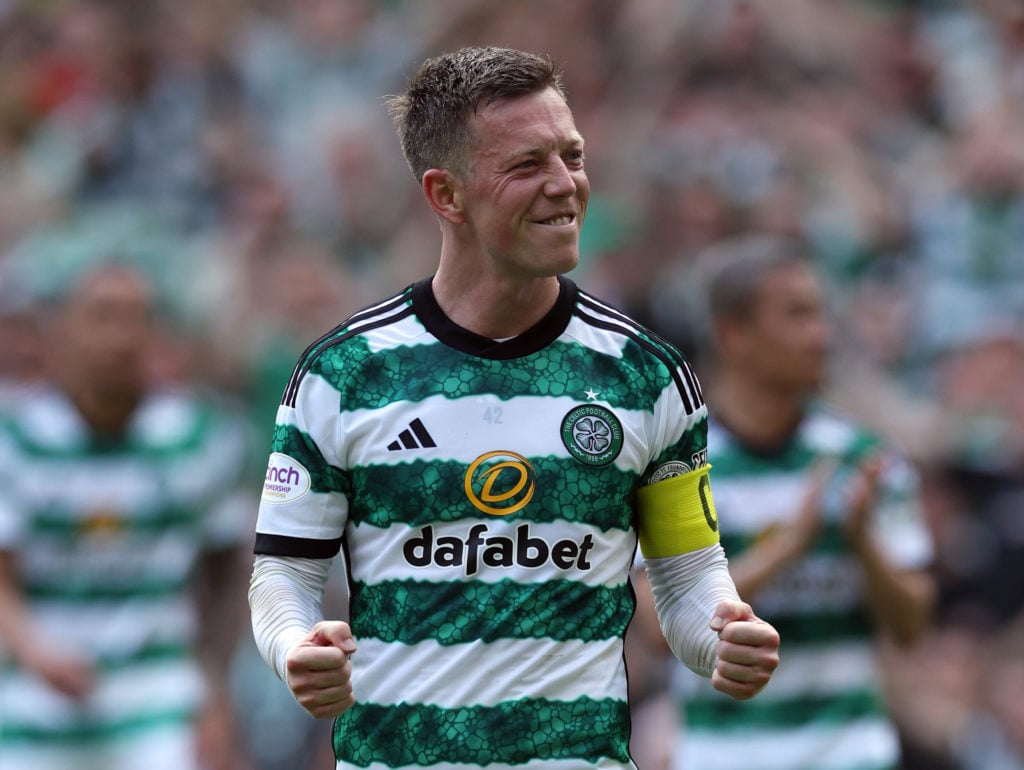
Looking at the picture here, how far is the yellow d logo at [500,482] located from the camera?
13.8 ft

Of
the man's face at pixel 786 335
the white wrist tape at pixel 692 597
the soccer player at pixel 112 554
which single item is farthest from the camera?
the soccer player at pixel 112 554

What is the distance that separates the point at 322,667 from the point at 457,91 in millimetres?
1455

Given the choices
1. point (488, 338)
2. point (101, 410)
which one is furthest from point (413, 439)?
point (101, 410)

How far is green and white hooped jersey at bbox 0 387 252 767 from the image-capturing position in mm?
7105

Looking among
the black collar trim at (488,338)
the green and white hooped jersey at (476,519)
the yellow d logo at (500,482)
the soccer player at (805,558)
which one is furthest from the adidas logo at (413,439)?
the soccer player at (805,558)

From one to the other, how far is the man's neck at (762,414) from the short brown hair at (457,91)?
2.54m

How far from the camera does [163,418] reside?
753 centimetres

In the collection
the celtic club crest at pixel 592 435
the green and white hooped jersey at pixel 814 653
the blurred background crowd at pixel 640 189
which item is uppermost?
the blurred background crowd at pixel 640 189

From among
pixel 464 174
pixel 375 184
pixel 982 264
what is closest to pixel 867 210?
pixel 982 264

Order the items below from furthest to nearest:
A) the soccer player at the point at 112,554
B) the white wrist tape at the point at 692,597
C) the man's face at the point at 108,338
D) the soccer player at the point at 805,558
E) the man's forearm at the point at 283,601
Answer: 1. the man's face at the point at 108,338
2. the soccer player at the point at 112,554
3. the soccer player at the point at 805,558
4. the white wrist tape at the point at 692,597
5. the man's forearm at the point at 283,601

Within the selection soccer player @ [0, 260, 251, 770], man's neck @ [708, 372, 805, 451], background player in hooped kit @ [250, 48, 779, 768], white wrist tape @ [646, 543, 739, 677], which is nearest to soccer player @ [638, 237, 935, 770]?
man's neck @ [708, 372, 805, 451]

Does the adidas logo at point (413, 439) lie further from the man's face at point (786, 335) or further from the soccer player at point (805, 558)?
the man's face at point (786, 335)

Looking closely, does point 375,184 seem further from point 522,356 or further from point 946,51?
point 522,356

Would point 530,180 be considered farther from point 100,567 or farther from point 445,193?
point 100,567
